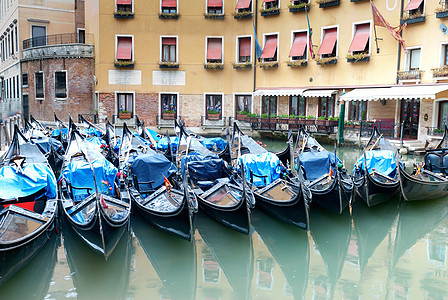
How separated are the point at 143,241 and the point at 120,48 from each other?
397 inches

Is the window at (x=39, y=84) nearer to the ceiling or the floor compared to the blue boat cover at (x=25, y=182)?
nearer to the ceiling

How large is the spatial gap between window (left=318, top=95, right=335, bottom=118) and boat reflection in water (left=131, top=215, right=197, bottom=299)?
28.1ft

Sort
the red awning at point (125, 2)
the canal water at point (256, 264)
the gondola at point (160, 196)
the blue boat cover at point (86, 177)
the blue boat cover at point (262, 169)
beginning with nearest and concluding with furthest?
the canal water at point (256, 264) < the gondola at point (160, 196) < the blue boat cover at point (86, 177) < the blue boat cover at point (262, 169) < the red awning at point (125, 2)

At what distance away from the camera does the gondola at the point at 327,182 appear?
552 centimetres

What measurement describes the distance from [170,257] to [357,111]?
29.6 ft

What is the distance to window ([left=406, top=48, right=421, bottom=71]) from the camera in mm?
10789

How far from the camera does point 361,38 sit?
11.7 metres

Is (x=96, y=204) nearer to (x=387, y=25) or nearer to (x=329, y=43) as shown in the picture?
(x=387, y=25)

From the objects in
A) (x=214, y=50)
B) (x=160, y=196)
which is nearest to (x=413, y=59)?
(x=214, y=50)

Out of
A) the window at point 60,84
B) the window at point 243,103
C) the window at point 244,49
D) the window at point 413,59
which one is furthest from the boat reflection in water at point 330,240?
the window at point 60,84

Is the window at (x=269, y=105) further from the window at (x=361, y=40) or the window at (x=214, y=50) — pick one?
the window at (x=361, y=40)

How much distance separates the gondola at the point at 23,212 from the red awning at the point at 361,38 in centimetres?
888

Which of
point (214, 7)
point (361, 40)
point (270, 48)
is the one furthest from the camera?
point (214, 7)

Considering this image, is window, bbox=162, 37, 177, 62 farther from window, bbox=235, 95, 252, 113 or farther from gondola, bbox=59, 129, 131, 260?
gondola, bbox=59, 129, 131, 260
